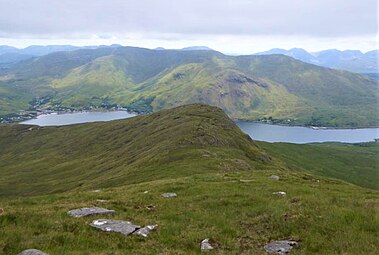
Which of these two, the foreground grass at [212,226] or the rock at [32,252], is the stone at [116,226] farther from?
the rock at [32,252]

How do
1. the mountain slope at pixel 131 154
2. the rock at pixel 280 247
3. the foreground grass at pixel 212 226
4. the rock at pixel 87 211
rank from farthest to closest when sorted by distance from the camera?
the mountain slope at pixel 131 154
the rock at pixel 87 211
the rock at pixel 280 247
the foreground grass at pixel 212 226

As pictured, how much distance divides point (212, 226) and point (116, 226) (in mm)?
5034

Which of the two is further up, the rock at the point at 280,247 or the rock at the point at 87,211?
the rock at the point at 280,247

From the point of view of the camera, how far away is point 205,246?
55.3 ft

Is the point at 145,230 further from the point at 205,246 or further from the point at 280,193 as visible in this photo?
the point at 280,193

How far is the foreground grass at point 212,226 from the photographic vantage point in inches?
638

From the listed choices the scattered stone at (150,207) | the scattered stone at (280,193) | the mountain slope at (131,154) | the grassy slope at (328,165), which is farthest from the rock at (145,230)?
the grassy slope at (328,165)

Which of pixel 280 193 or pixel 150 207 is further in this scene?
pixel 280 193

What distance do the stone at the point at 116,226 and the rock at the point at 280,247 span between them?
6.55 m

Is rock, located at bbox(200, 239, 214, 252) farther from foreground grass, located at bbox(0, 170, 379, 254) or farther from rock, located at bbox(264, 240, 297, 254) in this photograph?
rock, located at bbox(264, 240, 297, 254)

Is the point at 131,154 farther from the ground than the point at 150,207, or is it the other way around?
the point at 150,207

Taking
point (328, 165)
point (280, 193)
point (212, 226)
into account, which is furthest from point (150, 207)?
point (328, 165)

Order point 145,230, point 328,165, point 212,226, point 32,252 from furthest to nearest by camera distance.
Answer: point 328,165 → point 212,226 → point 145,230 → point 32,252

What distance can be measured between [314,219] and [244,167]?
47452 millimetres
